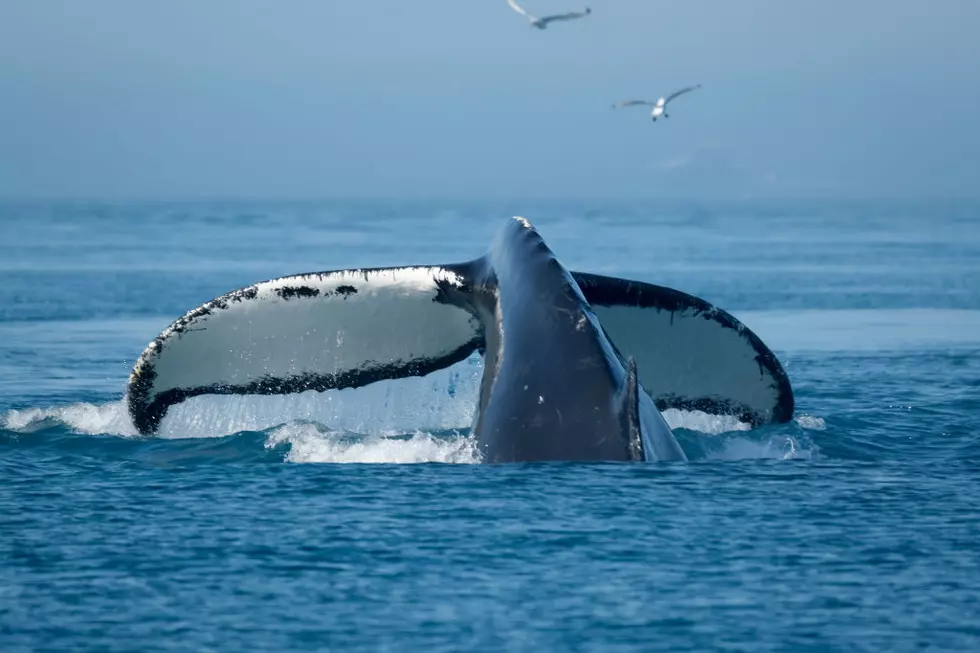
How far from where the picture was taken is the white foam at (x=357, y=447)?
13.1 meters

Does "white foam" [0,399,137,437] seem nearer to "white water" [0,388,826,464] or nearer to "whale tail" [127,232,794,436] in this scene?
"white water" [0,388,826,464]

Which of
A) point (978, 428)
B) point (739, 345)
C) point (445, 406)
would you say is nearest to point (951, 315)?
point (978, 428)

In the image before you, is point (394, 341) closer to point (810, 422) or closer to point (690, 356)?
point (690, 356)

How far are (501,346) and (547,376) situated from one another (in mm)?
683

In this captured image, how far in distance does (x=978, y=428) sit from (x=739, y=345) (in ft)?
15.6

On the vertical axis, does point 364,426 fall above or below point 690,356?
below

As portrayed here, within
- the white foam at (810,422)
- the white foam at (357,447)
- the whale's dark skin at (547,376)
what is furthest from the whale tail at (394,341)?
the white foam at (810,422)

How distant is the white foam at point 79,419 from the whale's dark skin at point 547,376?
4411 millimetres

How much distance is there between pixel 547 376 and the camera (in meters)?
10.8

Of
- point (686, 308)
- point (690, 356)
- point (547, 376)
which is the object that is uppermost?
point (686, 308)

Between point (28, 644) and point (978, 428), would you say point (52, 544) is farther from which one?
point (978, 428)

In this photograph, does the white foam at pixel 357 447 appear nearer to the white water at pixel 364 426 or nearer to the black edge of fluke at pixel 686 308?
the white water at pixel 364 426

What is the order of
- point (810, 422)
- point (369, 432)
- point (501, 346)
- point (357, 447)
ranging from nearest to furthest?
point (501, 346) < point (357, 447) < point (369, 432) < point (810, 422)

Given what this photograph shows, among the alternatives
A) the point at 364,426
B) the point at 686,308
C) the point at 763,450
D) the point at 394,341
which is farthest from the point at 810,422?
the point at 394,341
